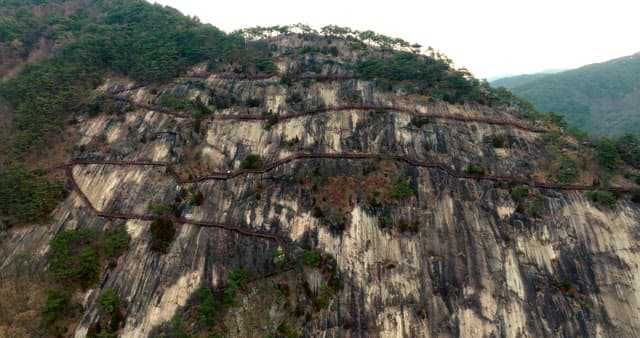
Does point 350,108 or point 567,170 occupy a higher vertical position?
point 350,108

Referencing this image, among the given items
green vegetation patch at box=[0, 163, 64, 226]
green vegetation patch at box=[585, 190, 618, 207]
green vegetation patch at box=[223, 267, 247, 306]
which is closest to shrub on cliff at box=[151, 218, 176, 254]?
green vegetation patch at box=[223, 267, 247, 306]

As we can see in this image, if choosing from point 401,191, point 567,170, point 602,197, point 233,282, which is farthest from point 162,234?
point 602,197

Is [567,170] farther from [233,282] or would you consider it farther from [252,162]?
[233,282]

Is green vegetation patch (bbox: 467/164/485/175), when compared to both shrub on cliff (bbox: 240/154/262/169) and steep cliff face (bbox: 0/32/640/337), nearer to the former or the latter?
steep cliff face (bbox: 0/32/640/337)

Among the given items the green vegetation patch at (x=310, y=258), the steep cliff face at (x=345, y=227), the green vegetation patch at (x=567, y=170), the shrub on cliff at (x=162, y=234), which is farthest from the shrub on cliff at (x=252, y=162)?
the green vegetation patch at (x=567, y=170)

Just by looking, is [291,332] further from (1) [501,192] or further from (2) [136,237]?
(1) [501,192]

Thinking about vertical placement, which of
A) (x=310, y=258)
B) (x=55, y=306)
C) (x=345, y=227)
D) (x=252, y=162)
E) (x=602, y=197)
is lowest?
(x=55, y=306)
